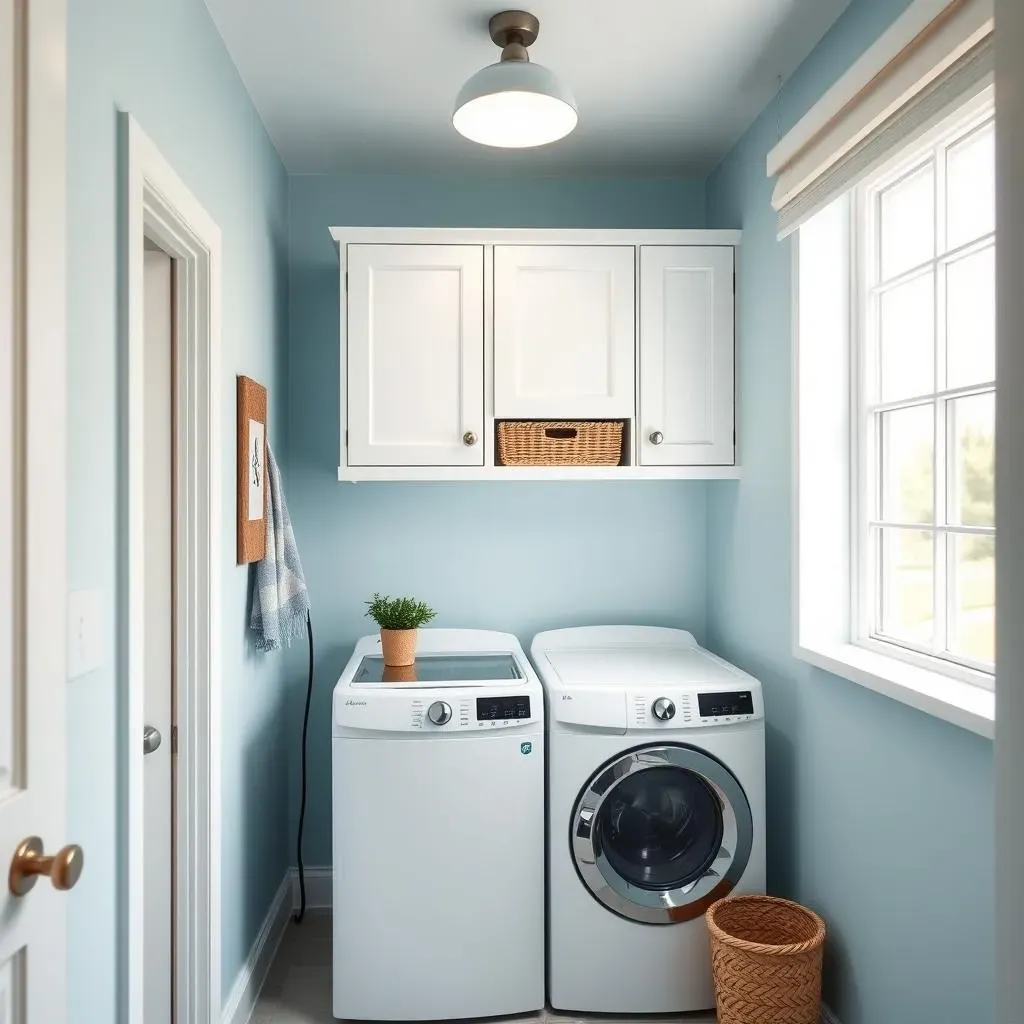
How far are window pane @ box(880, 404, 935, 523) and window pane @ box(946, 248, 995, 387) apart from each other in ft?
0.43

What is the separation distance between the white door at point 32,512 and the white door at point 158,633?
3.12 ft

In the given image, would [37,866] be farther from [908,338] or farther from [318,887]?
[318,887]

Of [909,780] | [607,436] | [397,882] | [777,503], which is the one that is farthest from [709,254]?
[397,882]

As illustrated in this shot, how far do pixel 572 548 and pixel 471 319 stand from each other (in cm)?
91

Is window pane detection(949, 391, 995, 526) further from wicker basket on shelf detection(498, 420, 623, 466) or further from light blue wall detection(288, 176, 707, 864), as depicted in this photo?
light blue wall detection(288, 176, 707, 864)

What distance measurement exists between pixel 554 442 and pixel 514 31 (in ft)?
3.72

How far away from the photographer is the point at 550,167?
306 centimetres

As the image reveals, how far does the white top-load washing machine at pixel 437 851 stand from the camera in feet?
7.61

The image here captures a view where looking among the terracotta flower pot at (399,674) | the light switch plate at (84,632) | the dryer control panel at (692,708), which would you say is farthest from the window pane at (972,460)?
the light switch plate at (84,632)

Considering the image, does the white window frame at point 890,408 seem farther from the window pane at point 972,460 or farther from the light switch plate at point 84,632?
the light switch plate at point 84,632

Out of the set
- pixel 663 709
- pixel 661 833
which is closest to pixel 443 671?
pixel 663 709

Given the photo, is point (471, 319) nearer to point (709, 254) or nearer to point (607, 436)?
point (607, 436)

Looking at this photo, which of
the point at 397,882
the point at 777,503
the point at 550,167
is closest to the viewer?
the point at 397,882

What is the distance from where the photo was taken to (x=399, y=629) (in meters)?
2.64
